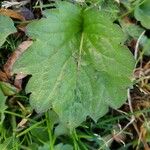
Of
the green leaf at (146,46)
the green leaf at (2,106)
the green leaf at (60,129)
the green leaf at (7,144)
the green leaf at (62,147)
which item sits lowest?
the green leaf at (62,147)

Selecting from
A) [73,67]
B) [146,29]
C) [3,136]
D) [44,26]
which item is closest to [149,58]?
[146,29]

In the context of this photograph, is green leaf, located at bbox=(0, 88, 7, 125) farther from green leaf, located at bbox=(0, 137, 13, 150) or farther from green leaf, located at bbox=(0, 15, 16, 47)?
green leaf, located at bbox=(0, 15, 16, 47)

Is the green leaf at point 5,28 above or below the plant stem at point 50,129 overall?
above

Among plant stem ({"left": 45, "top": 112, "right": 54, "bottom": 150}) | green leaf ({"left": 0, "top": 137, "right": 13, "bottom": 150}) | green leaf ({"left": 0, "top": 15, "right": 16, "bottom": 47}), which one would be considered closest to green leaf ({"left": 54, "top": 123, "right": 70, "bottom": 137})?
plant stem ({"left": 45, "top": 112, "right": 54, "bottom": 150})

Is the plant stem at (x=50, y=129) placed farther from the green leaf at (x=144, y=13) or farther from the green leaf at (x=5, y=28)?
the green leaf at (x=144, y=13)

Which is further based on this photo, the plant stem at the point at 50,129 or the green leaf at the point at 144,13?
the green leaf at the point at 144,13

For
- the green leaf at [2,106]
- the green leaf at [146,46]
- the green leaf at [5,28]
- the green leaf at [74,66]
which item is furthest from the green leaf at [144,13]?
the green leaf at [2,106]
